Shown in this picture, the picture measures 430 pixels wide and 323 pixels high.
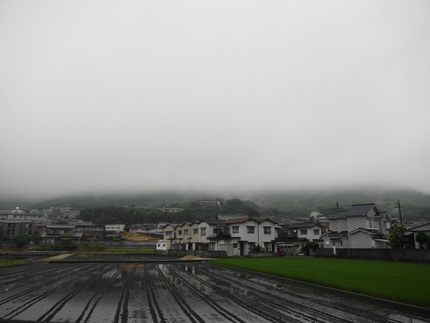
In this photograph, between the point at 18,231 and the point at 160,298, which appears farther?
the point at 18,231

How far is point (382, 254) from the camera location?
33.8 m

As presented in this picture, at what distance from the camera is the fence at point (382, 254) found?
30377mm

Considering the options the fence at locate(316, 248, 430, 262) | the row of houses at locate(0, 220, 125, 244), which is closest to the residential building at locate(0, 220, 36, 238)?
the row of houses at locate(0, 220, 125, 244)

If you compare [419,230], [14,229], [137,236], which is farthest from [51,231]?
[419,230]

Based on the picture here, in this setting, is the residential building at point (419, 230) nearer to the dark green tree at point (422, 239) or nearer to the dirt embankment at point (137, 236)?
the dark green tree at point (422, 239)

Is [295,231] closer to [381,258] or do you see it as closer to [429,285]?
[381,258]

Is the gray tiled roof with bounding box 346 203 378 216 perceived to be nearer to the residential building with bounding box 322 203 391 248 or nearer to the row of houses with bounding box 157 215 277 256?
the residential building with bounding box 322 203 391 248

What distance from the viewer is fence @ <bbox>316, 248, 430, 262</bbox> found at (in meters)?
30.4

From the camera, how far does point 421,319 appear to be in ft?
32.6

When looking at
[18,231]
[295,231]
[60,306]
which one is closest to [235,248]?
[295,231]

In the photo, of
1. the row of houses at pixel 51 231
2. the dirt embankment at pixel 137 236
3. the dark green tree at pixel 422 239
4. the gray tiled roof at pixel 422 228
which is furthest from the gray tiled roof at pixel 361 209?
the row of houses at pixel 51 231

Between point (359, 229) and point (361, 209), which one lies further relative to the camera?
point (361, 209)

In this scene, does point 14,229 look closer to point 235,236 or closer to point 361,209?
point 235,236

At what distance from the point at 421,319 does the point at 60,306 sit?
1234cm
